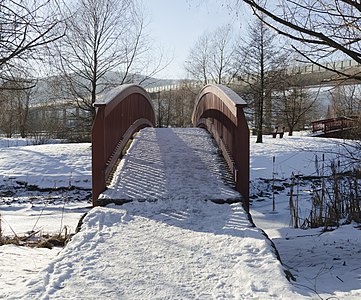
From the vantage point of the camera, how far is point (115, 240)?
17.0ft

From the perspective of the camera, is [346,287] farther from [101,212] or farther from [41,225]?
[41,225]

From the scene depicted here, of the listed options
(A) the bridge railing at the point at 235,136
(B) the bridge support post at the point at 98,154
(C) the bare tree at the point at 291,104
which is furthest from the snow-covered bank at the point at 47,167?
(C) the bare tree at the point at 291,104

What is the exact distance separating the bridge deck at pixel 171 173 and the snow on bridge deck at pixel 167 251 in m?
0.02

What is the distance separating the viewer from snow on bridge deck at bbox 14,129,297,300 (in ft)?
12.6

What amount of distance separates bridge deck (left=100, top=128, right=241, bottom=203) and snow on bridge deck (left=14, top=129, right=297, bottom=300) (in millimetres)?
19

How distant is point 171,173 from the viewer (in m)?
8.55

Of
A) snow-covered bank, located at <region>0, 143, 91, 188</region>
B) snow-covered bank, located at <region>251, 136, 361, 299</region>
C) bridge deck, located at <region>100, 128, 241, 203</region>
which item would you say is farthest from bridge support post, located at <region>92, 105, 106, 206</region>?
snow-covered bank, located at <region>0, 143, 91, 188</region>

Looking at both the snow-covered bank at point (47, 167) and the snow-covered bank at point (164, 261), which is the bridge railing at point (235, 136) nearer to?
the snow-covered bank at point (164, 261)

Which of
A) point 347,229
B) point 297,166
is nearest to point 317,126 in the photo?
point 297,166

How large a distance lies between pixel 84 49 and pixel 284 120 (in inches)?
739

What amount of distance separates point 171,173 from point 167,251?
3750 millimetres

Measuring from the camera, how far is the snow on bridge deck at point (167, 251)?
383 centimetres

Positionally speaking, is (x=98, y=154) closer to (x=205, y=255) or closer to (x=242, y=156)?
(x=242, y=156)

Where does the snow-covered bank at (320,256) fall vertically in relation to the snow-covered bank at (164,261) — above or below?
below
